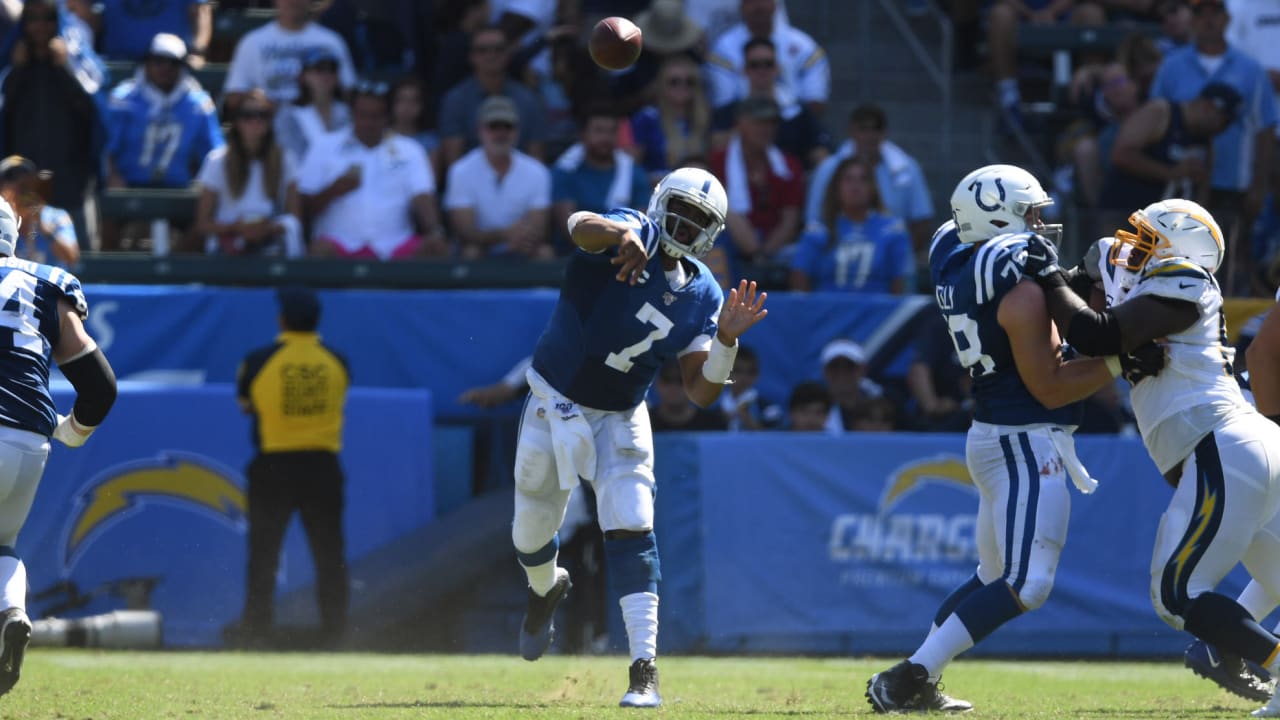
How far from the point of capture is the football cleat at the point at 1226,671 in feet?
21.8

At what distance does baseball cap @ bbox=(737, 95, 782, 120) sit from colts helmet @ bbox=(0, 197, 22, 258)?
702 centimetres

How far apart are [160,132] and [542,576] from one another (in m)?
7.08

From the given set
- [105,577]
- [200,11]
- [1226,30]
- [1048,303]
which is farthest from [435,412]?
[1226,30]

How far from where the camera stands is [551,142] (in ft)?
45.2

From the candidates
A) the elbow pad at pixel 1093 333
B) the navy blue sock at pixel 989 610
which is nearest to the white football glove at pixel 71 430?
the navy blue sock at pixel 989 610

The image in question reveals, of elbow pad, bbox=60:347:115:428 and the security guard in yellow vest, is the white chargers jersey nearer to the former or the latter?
elbow pad, bbox=60:347:115:428

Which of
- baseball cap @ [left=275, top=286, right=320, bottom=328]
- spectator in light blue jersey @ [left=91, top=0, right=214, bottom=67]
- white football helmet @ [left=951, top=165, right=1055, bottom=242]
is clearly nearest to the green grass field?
white football helmet @ [left=951, top=165, right=1055, bottom=242]

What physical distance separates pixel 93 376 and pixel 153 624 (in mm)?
4089

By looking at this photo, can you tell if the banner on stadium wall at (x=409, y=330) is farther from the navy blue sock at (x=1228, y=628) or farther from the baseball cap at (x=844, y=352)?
the navy blue sock at (x=1228, y=628)

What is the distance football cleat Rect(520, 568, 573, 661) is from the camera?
786cm

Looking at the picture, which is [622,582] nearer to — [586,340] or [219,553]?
[586,340]

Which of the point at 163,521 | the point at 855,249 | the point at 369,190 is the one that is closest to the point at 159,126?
the point at 369,190

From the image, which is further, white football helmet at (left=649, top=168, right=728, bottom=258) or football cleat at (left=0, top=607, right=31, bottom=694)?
white football helmet at (left=649, top=168, right=728, bottom=258)

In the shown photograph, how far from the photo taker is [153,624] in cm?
1063
